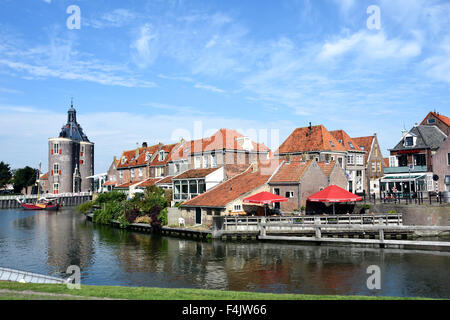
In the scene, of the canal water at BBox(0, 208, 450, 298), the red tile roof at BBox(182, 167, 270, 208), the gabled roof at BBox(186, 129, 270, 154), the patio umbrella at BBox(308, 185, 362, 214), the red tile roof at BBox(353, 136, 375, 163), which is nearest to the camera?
the canal water at BBox(0, 208, 450, 298)

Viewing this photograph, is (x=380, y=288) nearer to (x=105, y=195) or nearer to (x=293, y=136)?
(x=293, y=136)

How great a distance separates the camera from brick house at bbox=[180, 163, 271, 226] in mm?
41250

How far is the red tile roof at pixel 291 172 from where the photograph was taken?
1679 inches

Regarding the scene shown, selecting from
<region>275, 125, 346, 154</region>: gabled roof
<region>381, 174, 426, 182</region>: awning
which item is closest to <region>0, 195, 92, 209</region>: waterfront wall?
<region>275, 125, 346, 154</region>: gabled roof

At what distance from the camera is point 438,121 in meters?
65.7

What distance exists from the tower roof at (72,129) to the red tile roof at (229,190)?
8421 centimetres

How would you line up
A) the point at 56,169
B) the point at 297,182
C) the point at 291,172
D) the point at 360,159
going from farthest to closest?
1. the point at 56,169
2. the point at 360,159
3. the point at 291,172
4. the point at 297,182

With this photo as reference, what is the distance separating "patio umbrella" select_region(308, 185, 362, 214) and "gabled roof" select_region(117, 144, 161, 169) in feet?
133

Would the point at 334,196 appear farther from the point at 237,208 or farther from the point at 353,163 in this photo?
the point at 353,163

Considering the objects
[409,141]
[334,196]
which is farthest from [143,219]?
[409,141]

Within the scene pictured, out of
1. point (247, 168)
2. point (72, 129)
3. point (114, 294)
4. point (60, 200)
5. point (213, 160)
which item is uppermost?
point (72, 129)

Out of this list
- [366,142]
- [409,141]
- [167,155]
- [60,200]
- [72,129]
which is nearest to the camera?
[409,141]

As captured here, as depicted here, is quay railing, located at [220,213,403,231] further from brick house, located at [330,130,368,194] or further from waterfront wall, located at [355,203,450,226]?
brick house, located at [330,130,368,194]

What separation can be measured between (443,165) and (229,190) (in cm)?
3014
